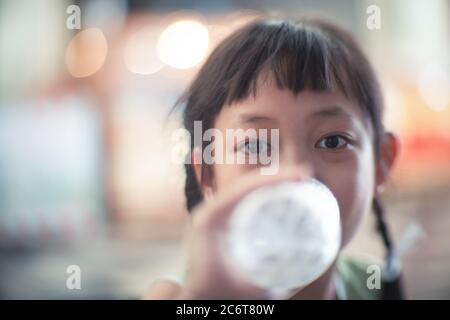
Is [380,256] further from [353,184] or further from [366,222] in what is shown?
[353,184]

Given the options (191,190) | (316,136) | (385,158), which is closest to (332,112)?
(316,136)

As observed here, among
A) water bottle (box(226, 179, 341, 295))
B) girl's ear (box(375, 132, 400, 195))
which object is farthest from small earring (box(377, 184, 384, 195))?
water bottle (box(226, 179, 341, 295))

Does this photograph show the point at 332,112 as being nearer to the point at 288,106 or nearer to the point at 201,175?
the point at 288,106

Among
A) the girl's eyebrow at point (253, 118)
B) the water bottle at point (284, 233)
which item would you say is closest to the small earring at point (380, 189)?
the water bottle at point (284, 233)

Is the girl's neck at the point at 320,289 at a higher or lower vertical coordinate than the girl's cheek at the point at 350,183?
lower

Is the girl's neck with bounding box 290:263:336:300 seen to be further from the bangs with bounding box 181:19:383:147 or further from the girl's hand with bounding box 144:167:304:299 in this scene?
the bangs with bounding box 181:19:383:147

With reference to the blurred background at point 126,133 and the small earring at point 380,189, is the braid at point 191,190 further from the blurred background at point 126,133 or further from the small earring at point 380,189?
the small earring at point 380,189

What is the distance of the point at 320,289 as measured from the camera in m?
1.02

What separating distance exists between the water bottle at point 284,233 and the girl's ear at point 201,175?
8 cm

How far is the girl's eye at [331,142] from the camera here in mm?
958

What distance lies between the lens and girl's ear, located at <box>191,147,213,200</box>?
100cm

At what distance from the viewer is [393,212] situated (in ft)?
3.51
